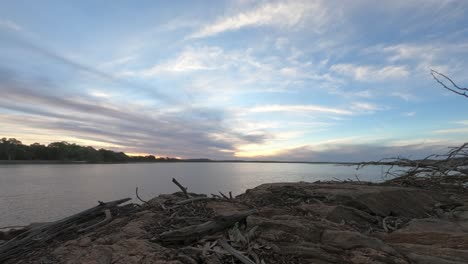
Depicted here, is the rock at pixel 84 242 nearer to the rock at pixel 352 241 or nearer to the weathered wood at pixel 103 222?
the weathered wood at pixel 103 222

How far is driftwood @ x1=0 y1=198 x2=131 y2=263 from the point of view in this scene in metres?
5.88

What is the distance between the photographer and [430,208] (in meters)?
7.37

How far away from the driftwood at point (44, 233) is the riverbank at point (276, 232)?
0.03 meters

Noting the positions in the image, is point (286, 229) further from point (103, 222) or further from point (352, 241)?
point (103, 222)

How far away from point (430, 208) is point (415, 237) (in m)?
3.13

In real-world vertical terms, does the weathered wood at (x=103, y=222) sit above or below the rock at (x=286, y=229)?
below

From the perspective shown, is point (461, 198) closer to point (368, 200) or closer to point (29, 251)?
point (368, 200)

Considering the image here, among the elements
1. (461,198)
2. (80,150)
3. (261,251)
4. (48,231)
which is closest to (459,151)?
(461,198)

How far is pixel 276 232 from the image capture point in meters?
4.79

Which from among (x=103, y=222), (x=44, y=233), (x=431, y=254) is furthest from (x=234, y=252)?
(x=44, y=233)

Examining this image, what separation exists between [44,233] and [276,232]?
4.83 meters

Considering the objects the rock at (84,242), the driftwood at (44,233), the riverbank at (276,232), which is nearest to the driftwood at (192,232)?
the riverbank at (276,232)

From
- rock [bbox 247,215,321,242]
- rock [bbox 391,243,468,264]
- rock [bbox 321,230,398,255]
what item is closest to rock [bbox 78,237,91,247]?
rock [bbox 247,215,321,242]

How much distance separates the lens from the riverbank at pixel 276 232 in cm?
425
